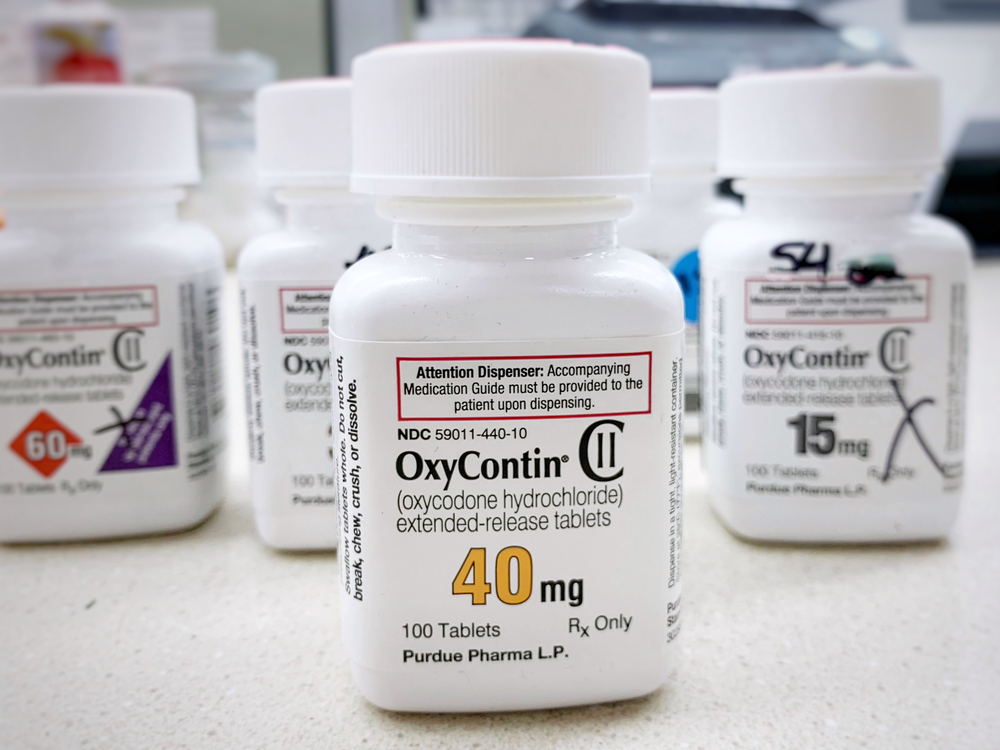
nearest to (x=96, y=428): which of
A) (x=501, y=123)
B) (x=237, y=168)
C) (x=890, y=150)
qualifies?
(x=501, y=123)

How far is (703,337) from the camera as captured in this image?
1.73 feet

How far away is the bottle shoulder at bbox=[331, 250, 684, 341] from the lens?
1.05 ft

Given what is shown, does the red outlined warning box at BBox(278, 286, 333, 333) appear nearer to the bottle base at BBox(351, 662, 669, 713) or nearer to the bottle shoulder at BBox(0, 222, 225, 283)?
the bottle shoulder at BBox(0, 222, 225, 283)

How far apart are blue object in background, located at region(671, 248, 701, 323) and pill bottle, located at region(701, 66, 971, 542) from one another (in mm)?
134

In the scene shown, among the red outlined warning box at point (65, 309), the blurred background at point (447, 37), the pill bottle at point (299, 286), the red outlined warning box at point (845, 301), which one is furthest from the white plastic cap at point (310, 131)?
the blurred background at point (447, 37)

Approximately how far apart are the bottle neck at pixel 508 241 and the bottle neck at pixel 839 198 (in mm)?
167

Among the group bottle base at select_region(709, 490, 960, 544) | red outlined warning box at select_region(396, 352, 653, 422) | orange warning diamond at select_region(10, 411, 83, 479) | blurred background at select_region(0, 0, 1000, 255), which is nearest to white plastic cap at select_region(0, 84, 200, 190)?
orange warning diamond at select_region(10, 411, 83, 479)

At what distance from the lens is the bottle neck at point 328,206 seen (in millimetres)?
463

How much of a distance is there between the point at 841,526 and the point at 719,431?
0.24 feet

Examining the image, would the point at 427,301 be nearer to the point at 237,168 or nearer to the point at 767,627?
the point at 767,627

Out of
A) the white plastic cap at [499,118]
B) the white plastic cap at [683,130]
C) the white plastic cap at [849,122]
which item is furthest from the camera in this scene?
the white plastic cap at [683,130]

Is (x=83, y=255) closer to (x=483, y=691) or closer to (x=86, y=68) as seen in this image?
(x=483, y=691)

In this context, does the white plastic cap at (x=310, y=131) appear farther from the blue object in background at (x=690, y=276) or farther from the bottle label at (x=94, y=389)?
the blue object in background at (x=690, y=276)

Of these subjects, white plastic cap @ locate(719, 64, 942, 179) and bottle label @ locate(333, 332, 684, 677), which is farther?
white plastic cap @ locate(719, 64, 942, 179)
